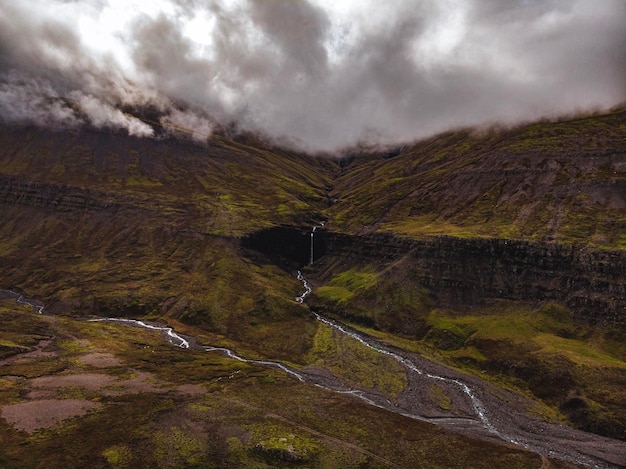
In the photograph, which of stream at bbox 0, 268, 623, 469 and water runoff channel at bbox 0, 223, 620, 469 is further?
water runoff channel at bbox 0, 223, 620, 469

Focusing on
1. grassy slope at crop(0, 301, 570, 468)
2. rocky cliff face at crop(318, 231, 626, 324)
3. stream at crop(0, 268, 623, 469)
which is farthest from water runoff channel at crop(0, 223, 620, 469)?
rocky cliff face at crop(318, 231, 626, 324)

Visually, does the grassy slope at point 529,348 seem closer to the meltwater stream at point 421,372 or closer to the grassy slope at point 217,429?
the meltwater stream at point 421,372

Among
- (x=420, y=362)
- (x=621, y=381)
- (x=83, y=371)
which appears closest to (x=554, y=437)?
(x=621, y=381)

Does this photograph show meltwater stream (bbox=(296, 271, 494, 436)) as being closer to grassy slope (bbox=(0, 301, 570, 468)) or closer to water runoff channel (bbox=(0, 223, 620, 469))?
water runoff channel (bbox=(0, 223, 620, 469))

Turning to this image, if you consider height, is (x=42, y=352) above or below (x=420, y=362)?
below

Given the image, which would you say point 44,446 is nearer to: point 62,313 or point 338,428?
→ point 338,428

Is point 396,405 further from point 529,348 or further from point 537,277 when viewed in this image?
point 537,277
